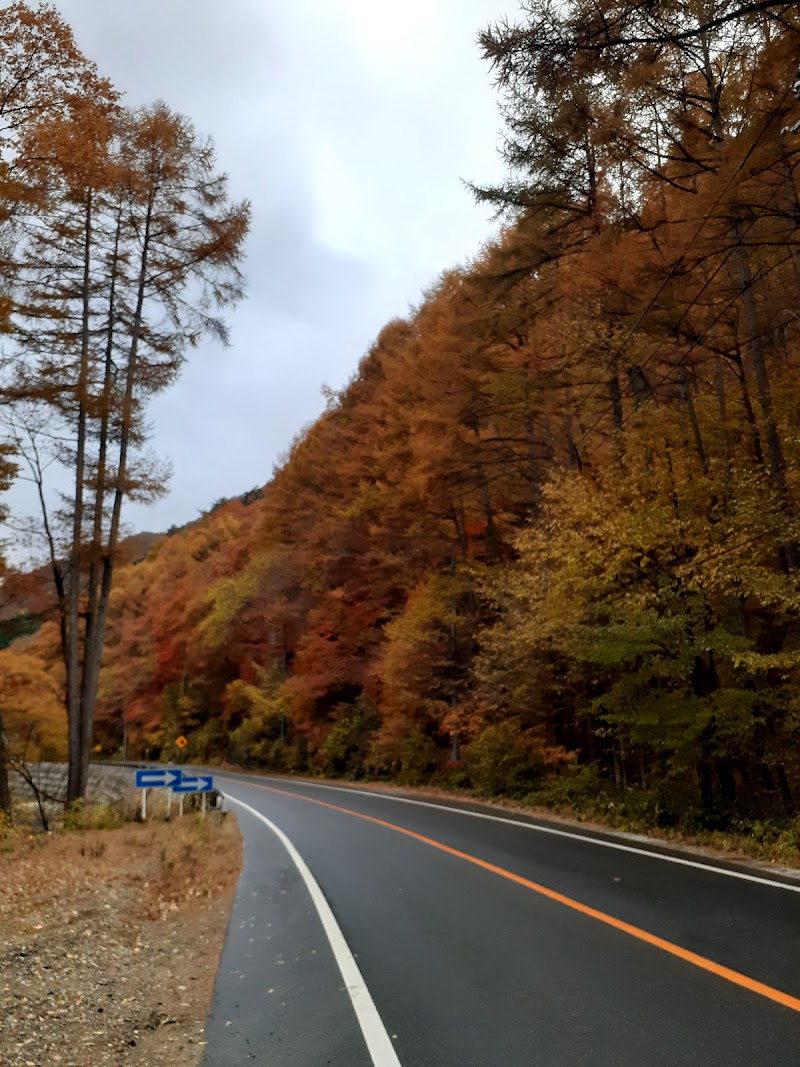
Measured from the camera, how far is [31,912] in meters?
7.67

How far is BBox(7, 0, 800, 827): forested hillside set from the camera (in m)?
9.66

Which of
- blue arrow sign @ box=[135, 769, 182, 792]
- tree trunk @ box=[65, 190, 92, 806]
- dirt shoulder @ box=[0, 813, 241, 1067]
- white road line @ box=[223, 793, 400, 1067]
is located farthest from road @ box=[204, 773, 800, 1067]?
tree trunk @ box=[65, 190, 92, 806]

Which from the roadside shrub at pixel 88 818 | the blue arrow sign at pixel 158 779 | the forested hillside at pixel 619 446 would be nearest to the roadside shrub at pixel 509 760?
the forested hillside at pixel 619 446

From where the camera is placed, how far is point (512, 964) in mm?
5531

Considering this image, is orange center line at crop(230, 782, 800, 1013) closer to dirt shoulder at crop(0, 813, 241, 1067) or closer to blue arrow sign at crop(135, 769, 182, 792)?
dirt shoulder at crop(0, 813, 241, 1067)

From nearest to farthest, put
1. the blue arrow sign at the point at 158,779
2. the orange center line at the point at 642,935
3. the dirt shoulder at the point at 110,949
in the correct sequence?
the dirt shoulder at the point at 110,949
the orange center line at the point at 642,935
the blue arrow sign at the point at 158,779

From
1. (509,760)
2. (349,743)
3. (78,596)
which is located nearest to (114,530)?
(78,596)

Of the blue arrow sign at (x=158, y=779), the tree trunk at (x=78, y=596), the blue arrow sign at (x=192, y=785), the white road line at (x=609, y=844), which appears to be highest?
the tree trunk at (x=78, y=596)

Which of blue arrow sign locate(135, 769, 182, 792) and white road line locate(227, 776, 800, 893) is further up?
blue arrow sign locate(135, 769, 182, 792)

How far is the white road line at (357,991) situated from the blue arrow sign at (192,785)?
726 centimetres

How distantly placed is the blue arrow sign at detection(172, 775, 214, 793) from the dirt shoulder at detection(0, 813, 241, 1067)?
3.54 m

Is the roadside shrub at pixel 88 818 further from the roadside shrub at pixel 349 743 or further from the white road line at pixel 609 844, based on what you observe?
the roadside shrub at pixel 349 743

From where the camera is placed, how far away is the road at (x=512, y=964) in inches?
162

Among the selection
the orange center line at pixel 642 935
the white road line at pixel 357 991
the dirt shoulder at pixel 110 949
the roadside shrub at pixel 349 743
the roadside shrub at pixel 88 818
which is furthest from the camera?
the roadside shrub at pixel 349 743
